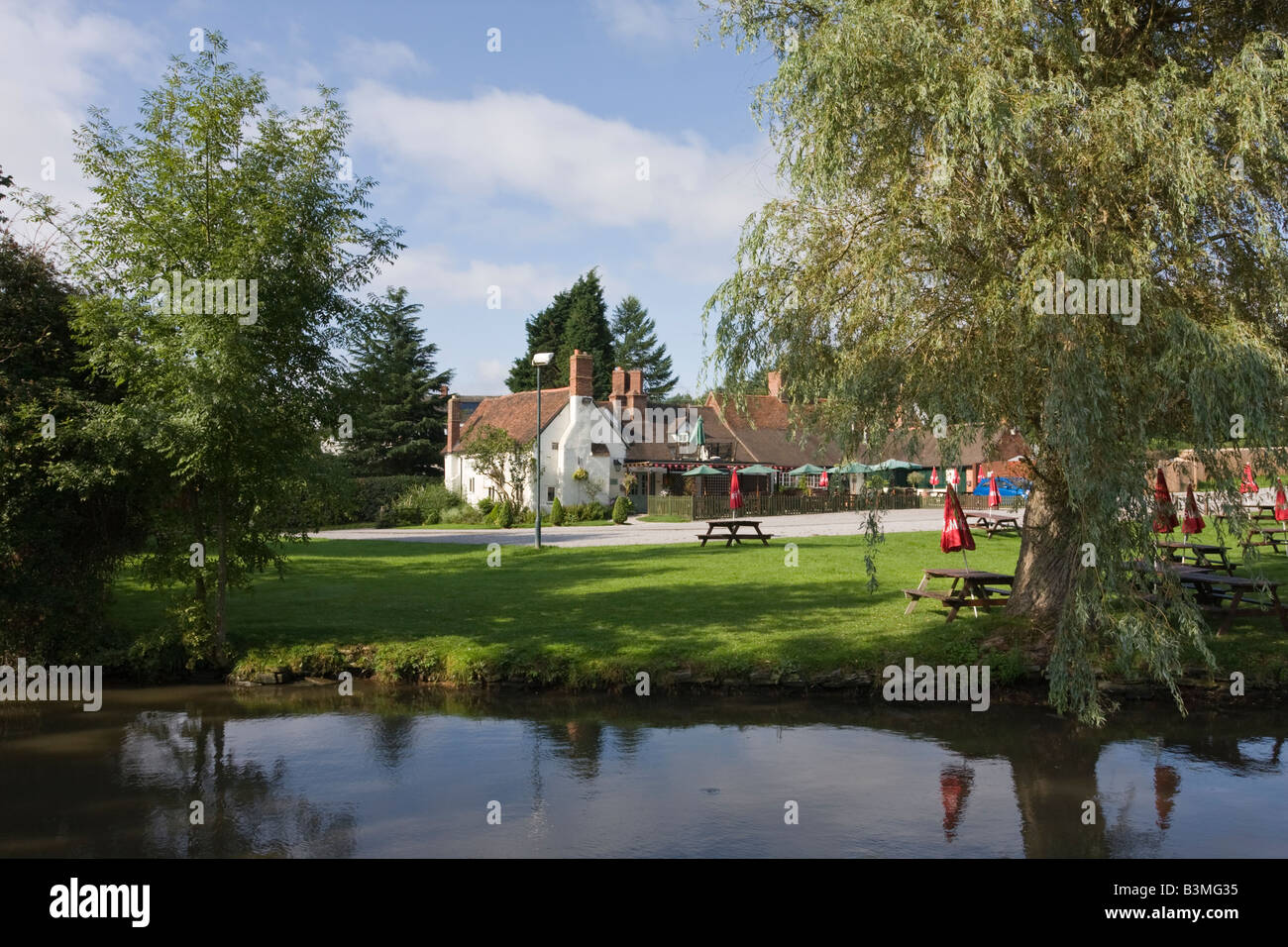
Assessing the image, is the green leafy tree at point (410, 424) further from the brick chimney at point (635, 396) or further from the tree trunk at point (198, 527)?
the tree trunk at point (198, 527)

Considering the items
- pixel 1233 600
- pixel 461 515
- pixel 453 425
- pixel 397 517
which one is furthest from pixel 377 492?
pixel 1233 600

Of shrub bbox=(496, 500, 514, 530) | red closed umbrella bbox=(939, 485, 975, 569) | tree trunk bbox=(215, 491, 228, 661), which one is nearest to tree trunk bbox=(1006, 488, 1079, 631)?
red closed umbrella bbox=(939, 485, 975, 569)

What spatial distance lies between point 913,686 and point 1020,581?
2.79 meters

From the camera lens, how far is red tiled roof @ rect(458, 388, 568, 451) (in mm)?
46031

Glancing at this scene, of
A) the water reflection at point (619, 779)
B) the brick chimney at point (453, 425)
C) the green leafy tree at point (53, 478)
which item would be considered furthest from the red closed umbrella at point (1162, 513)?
the brick chimney at point (453, 425)

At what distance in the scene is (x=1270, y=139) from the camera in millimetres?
9438

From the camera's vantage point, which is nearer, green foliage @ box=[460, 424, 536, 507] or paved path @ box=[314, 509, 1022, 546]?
paved path @ box=[314, 509, 1022, 546]

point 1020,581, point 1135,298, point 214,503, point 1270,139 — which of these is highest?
point 1270,139

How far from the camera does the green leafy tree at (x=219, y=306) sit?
1204cm

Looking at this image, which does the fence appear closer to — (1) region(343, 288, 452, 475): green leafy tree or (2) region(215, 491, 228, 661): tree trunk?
(1) region(343, 288, 452, 475): green leafy tree

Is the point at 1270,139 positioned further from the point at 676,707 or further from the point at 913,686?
the point at 676,707

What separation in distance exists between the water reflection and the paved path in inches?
682
